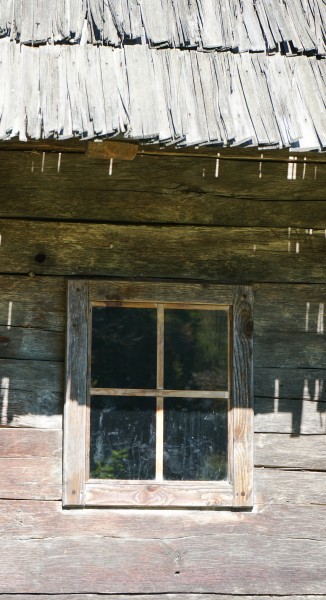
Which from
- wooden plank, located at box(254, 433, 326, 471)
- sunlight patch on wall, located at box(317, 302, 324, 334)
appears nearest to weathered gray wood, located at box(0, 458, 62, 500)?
wooden plank, located at box(254, 433, 326, 471)

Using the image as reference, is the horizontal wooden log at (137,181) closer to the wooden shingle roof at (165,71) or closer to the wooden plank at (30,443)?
the wooden shingle roof at (165,71)

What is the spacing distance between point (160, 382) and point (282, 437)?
1.99ft

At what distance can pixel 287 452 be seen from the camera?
481 centimetres

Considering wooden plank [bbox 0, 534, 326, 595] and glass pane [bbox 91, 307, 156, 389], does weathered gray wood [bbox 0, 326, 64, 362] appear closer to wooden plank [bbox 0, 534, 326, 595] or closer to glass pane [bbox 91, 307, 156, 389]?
glass pane [bbox 91, 307, 156, 389]

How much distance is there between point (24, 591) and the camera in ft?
14.9

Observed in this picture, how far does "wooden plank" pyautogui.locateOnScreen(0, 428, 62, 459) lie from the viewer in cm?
464

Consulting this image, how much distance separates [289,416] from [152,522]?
2.57ft

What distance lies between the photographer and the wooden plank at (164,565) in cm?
456

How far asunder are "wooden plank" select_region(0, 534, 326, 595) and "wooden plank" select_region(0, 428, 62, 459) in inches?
14.4

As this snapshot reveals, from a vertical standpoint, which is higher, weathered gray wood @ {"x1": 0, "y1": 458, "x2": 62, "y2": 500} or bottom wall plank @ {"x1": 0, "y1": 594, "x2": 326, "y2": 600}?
weathered gray wood @ {"x1": 0, "y1": 458, "x2": 62, "y2": 500}

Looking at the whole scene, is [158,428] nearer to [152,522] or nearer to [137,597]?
[152,522]

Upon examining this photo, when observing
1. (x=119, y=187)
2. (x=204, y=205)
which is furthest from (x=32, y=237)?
(x=204, y=205)

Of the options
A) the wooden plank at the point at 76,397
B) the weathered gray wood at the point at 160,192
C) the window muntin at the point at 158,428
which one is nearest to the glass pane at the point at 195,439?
the window muntin at the point at 158,428

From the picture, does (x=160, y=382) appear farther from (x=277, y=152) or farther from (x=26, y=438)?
(x=277, y=152)
